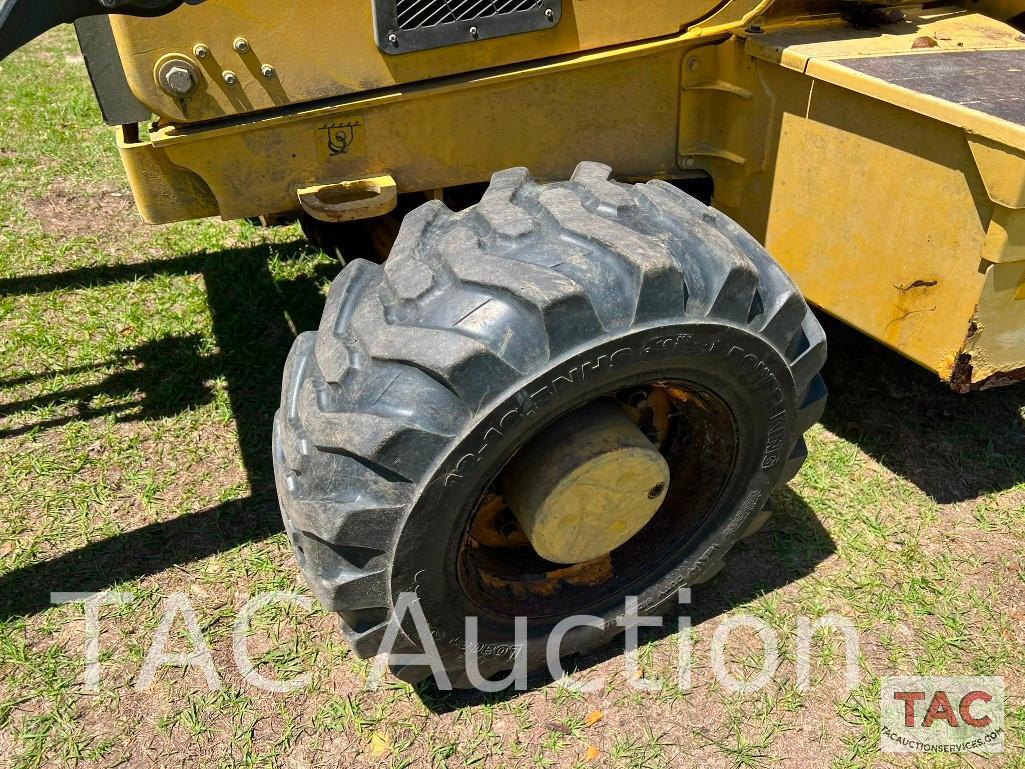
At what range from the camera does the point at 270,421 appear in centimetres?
321

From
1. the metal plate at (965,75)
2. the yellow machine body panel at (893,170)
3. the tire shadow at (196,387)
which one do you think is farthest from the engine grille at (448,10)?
the tire shadow at (196,387)

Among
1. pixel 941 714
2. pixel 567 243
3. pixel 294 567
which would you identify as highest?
pixel 567 243

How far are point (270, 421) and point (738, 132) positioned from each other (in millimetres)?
1791

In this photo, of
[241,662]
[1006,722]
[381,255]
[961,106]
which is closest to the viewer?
[961,106]

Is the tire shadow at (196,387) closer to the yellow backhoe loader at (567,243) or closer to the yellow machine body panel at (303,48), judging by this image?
the yellow backhoe loader at (567,243)

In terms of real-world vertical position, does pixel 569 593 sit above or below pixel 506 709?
above

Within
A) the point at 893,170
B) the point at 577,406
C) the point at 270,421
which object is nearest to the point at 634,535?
the point at 577,406

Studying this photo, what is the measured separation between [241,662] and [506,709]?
691 mm

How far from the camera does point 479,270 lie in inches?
71.6

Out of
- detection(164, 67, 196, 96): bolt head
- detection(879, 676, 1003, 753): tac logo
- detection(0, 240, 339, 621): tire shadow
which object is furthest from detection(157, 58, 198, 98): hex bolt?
detection(879, 676, 1003, 753): tac logo

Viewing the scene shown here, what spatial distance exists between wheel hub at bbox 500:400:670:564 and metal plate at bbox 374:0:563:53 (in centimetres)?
94

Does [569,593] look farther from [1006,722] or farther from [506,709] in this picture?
[1006,722]

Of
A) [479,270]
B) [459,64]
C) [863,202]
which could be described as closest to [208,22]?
[459,64]

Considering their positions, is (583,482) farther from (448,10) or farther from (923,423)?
(923,423)
